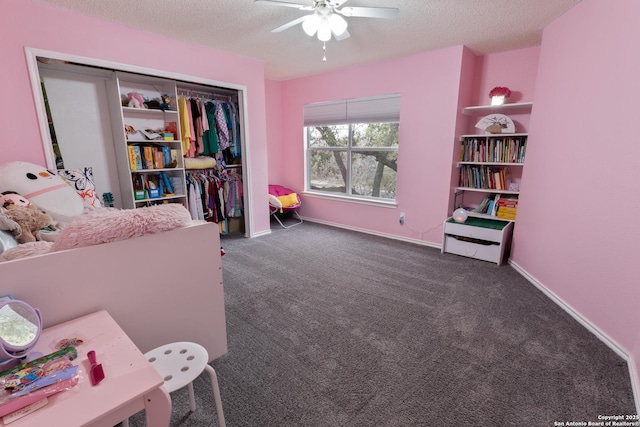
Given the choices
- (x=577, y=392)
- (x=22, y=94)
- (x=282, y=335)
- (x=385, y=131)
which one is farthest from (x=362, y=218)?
(x=22, y=94)

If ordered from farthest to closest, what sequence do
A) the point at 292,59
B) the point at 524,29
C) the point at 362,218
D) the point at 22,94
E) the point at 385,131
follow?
the point at 362,218, the point at 385,131, the point at 292,59, the point at 524,29, the point at 22,94

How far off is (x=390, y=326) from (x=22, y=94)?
322 centimetres

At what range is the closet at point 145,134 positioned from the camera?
2.86 meters

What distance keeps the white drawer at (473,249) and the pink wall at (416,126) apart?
24 cm

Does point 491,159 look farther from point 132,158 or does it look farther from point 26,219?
point 26,219

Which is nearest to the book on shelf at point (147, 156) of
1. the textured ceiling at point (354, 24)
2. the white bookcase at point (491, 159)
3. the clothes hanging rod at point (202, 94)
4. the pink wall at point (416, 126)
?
the clothes hanging rod at point (202, 94)

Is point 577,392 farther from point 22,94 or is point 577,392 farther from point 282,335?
point 22,94

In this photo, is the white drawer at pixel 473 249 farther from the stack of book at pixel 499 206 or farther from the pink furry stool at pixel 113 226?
the pink furry stool at pixel 113 226

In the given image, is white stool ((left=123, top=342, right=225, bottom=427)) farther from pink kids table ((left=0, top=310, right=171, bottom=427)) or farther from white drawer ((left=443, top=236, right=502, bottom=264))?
white drawer ((left=443, top=236, right=502, bottom=264))

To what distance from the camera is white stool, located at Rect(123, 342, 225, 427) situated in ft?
3.63

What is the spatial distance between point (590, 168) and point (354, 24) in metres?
2.12

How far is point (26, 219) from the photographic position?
5.65 ft

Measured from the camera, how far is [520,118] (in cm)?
326

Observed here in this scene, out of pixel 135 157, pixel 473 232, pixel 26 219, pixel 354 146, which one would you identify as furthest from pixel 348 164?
pixel 26 219
